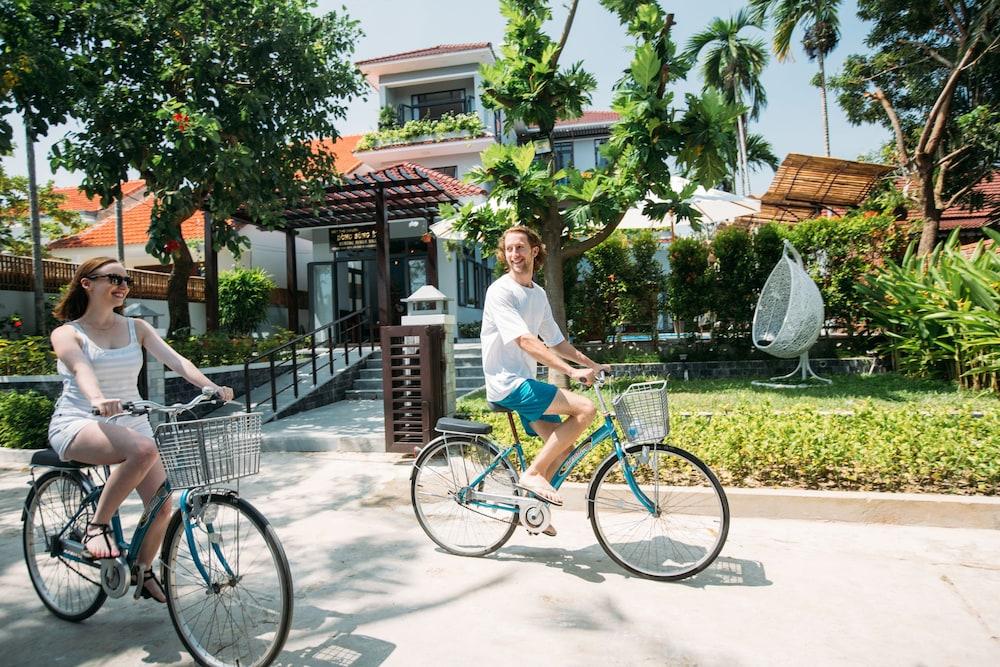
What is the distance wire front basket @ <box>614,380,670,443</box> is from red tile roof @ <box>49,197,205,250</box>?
19.7 meters

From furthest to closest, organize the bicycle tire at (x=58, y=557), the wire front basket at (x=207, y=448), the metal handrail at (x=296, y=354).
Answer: the metal handrail at (x=296, y=354), the bicycle tire at (x=58, y=557), the wire front basket at (x=207, y=448)

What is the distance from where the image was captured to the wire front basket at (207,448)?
2439 millimetres

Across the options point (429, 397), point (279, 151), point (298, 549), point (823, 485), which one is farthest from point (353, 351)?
point (823, 485)

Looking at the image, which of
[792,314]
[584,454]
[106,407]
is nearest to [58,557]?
[106,407]

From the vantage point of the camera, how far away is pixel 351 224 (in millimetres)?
16844

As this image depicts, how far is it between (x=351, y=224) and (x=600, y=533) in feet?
48.0

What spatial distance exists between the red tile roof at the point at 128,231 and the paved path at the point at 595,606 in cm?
1829

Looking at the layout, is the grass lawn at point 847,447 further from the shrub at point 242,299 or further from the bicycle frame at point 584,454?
the shrub at point 242,299

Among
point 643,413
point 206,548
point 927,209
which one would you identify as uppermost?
point 927,209

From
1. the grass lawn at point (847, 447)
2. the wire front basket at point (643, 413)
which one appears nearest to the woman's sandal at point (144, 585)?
the wire front basket at point (643, 413)

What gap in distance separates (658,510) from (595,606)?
2.33 feet

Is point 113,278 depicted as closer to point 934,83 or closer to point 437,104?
point 934,83

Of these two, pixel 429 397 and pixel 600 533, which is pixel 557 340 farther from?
pixel 429 397

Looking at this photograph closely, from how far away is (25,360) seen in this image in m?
9.30
